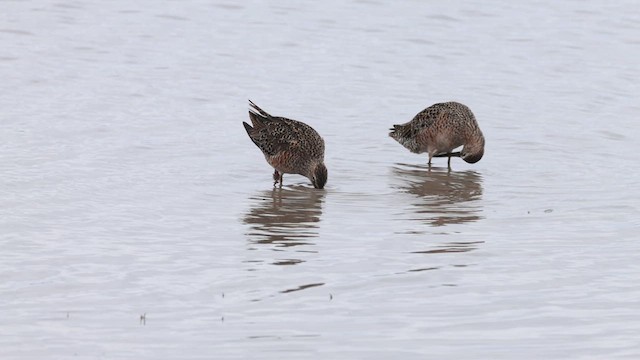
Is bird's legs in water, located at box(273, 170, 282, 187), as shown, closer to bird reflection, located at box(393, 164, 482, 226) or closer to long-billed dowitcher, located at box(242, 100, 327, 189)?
long-billed dowitcher, located at box(242, 100, 327, 189)

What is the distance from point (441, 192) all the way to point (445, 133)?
156 centimetres

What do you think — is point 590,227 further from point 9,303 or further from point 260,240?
point 9,303

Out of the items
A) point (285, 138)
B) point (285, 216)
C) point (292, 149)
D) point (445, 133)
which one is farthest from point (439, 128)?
point (285, 216)

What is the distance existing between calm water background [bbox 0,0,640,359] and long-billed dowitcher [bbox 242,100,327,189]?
0.72ft

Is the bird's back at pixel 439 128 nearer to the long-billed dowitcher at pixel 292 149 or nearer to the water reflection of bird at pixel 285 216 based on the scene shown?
the long-billed dowitcher at pixel 292 149

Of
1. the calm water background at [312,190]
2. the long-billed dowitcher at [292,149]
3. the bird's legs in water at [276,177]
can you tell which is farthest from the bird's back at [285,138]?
the calm water background at [312,190]

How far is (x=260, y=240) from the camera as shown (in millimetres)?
10609

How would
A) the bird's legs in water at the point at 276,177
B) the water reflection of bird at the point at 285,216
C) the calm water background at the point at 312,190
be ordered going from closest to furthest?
1. the calm water background at the point at 312,190
2. the water reflection of bird at the point at 285,216
3. the bird's legs in water at the point at 276,177

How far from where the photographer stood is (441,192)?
13633 millimetres

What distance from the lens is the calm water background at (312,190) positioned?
7.95 metres

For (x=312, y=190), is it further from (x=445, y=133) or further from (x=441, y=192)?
(x=445, y=133)

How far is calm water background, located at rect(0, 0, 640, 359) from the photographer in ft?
26.1

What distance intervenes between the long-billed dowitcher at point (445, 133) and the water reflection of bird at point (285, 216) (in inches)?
80.4

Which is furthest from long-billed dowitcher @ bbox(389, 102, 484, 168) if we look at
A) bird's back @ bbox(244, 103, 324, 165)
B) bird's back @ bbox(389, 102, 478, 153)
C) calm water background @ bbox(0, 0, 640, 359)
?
bird's back @ bbox(244, 103, 324, 165)
